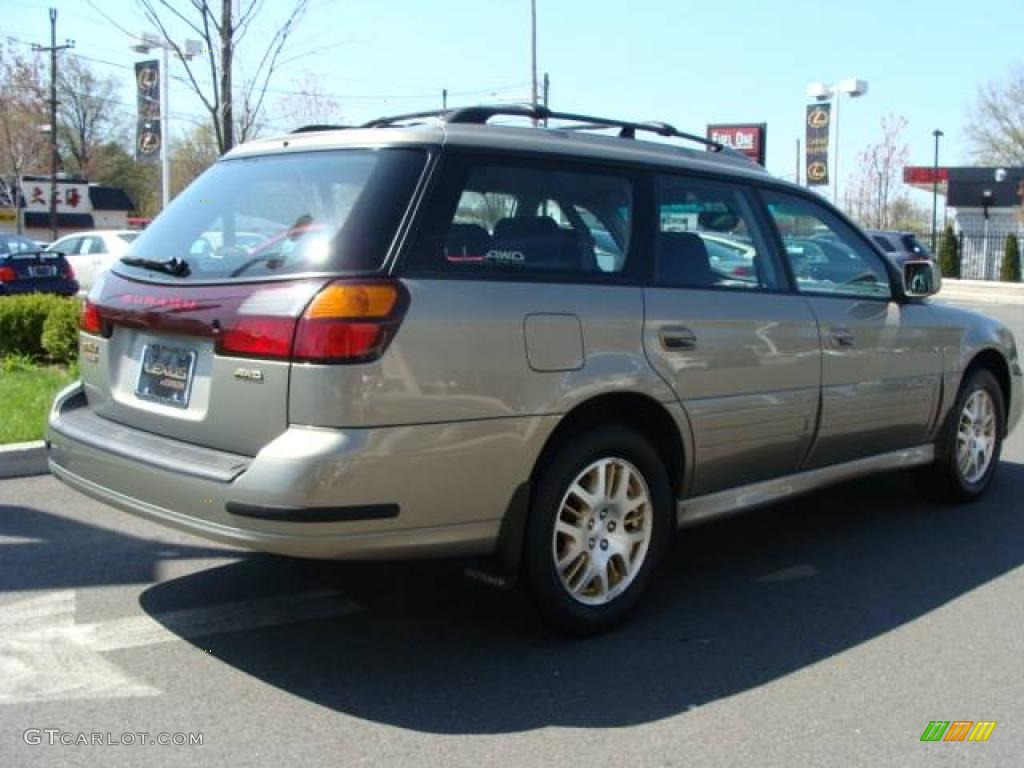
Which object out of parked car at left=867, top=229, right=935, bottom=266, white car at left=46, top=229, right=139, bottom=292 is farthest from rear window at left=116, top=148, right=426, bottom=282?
parked car at left=867, top=229, right=935, bottom=266

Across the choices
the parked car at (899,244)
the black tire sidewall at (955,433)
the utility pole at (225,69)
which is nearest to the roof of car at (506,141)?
the black tire sidewall at (955,433)

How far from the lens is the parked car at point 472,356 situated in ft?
11.1

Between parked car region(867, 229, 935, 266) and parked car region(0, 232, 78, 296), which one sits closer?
parked car region(0, 232, 78, 296)

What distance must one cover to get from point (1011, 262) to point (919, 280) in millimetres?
31772

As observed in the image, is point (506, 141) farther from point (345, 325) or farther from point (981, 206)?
point (981, 206)

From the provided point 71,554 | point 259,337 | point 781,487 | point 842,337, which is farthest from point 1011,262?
point 259,337

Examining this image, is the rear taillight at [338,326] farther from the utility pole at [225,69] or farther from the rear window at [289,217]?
the utility pole at [225,69]

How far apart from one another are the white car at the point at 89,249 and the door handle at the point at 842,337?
18.4 m

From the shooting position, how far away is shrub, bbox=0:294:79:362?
9.88 meters

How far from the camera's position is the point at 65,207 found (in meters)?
50.6

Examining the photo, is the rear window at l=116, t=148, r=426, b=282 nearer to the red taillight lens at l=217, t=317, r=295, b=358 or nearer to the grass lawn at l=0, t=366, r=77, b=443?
the red taillight lens at l=217, t=317, r=295, b=358

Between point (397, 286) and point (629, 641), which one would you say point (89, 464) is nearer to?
point (397, 286)

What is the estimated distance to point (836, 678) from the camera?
12.3 feet

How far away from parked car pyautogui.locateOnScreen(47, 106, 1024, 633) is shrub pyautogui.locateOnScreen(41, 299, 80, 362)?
5658 millimetres
